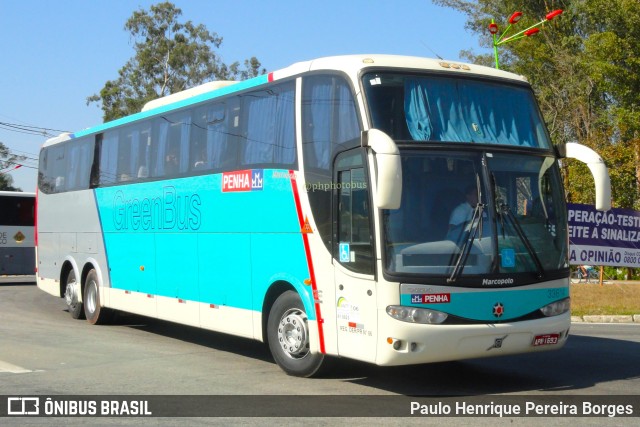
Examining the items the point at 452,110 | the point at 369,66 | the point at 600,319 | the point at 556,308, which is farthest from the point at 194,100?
the point at 600,319

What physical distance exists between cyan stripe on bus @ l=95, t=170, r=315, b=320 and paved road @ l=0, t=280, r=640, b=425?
85 cm

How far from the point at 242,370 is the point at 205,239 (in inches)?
92.5

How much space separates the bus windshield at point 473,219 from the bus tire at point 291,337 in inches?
72.9

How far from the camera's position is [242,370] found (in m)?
10.9

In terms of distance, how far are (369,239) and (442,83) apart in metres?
2.05

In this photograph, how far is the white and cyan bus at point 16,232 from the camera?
30.8 metres

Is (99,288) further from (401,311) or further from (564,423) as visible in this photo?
(564,423)

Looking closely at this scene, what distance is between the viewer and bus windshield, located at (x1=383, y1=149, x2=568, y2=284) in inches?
349

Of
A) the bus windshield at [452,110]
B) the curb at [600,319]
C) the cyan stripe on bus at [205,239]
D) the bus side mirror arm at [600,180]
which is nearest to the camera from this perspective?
the bus windshield at [452,110]

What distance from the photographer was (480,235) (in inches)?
A: 359

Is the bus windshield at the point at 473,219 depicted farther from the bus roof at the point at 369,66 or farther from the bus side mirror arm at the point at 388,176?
the bus roof at the point at 369,66

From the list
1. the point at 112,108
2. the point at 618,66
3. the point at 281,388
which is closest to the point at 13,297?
the point at 281,388

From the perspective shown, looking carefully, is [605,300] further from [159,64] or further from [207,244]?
[159,64]

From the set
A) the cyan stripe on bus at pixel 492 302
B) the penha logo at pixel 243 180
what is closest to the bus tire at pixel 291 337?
the penha logo at pixel 243 180
